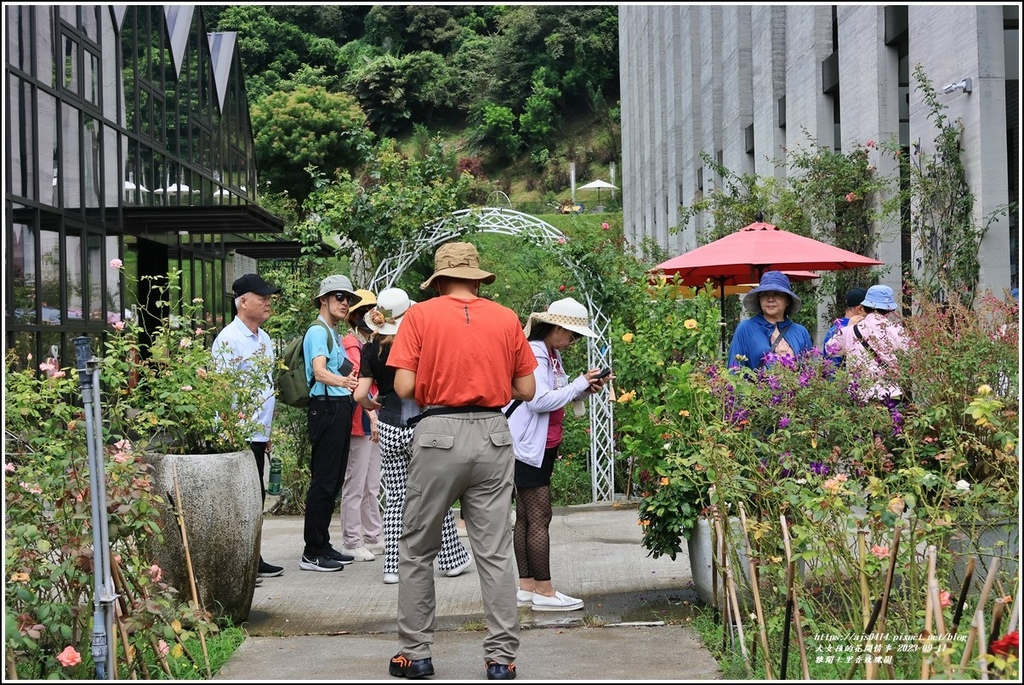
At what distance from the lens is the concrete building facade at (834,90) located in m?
10.5

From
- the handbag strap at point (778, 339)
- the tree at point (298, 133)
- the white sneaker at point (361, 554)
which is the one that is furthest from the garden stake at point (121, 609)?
the tree at point (298, 133)

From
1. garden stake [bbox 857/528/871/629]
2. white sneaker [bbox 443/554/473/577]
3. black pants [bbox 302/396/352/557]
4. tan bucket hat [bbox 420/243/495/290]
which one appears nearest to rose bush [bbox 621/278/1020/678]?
garden stake [bbox 857/528/871/629]

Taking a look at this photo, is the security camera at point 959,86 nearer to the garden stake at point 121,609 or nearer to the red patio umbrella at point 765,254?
the red patio umbrella at point 765,254

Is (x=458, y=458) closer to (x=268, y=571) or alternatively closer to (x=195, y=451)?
(x=195, y=451)

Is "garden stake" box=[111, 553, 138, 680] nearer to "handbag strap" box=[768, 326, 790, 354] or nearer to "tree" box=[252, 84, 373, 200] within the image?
"handbag strap" box=[768, 326, 790, 354]

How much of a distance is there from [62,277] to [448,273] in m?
9.29

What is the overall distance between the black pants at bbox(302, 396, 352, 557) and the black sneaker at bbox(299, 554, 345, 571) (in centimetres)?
16

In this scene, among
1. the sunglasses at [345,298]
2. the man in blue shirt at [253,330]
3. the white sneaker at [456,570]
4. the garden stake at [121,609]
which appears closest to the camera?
the garden stake at [121,609]

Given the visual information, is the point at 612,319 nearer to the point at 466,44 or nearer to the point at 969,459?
the point at 969,459

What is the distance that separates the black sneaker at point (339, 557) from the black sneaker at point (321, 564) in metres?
0.04

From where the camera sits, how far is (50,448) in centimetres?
448

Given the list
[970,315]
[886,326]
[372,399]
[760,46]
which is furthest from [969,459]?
[760,46]

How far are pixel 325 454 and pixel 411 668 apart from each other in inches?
103

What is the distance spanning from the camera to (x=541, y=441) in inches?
228
